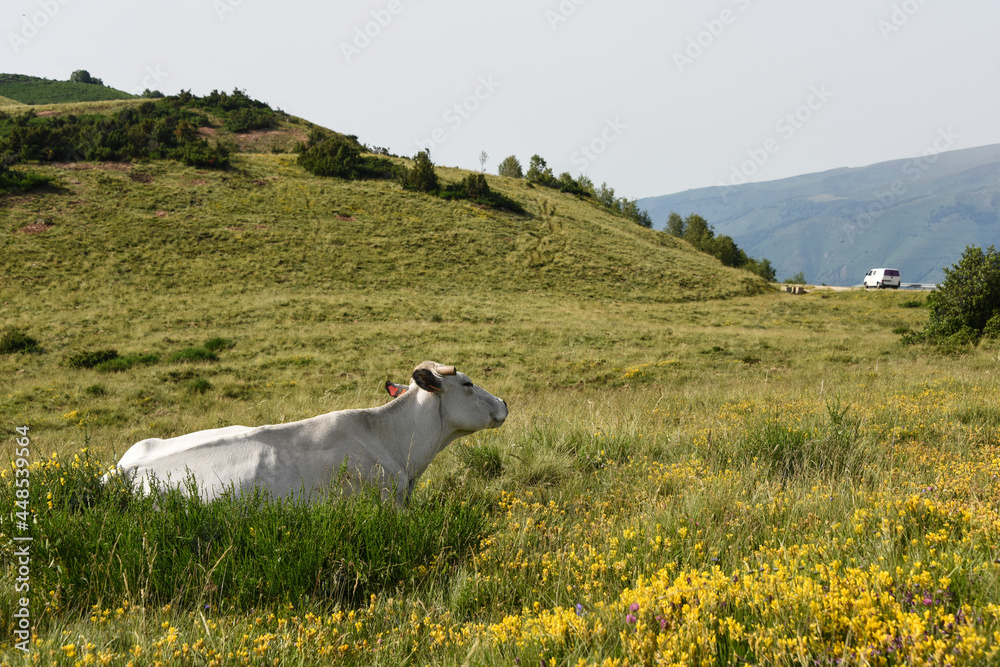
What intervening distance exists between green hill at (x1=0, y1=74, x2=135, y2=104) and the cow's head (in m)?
106

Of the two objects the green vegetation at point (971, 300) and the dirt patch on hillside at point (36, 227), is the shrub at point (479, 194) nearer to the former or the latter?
the dirt patch on hillside at point (36, 227)

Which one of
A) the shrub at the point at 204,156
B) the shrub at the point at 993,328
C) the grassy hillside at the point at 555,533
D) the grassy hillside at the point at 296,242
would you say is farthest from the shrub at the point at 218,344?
the shrub at the point at 204,156

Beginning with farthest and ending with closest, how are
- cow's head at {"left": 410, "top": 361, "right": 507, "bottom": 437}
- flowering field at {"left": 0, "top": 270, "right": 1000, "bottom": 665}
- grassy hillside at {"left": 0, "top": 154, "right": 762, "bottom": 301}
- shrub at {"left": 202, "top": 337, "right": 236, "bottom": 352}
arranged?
grassy hillside at {"left": 0, "top": 154, "right": 762, "bottom": 301} → shrub at {"left": 202, "top": 337, "right": 236, "bottom": 352} → cow's head at {"left": 410, "top": 361, "right": 507, "bottom": 437} → flowering field at {"left": 0, "top": 270, "right": 1000, "bottom": 665}

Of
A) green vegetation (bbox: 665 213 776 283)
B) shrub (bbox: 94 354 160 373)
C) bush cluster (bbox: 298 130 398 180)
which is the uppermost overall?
green vegetation (bbox: 665 213 776 283)

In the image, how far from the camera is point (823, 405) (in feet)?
25.4

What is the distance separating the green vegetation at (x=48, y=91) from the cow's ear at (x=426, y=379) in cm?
10980

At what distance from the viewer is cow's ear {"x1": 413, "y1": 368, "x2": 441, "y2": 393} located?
5480 millimetres

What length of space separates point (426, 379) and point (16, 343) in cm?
2134

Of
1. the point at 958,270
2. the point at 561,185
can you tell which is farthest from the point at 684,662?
the point at 561,185

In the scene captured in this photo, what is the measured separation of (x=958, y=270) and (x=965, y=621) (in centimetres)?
2160

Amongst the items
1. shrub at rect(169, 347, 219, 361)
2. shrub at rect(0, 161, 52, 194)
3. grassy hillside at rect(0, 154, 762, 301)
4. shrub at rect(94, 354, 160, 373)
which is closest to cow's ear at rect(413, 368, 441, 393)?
shrub at rect(169, 347, 219, 361)

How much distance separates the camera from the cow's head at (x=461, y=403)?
5754mm

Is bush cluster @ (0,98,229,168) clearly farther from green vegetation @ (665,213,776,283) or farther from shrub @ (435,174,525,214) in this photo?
green vegetation @ (665,213,776,283)

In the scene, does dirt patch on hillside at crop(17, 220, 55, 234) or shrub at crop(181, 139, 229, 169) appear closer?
dirt patch on hillside at crop(17, 220, 55, 234)
